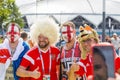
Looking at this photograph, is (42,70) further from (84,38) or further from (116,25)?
(116,25)

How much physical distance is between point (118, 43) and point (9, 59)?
9452 mm

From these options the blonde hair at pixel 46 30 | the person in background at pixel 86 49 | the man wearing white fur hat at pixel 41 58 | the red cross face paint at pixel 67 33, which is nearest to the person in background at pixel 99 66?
the person in background at pixel 86 49

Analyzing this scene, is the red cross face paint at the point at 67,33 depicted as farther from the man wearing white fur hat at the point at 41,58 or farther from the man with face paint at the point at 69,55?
the man wearing white fur hat at the point at 41,58

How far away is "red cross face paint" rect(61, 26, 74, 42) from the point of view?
5680 mm

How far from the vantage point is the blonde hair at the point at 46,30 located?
5387 millimetres

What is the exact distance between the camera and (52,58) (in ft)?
17.7

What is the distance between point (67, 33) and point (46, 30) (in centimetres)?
42

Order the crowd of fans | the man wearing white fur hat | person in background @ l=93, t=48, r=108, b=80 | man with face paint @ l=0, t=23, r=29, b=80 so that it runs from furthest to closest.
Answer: man with face paint @ l=0, t=23, r=29, b=80
the man wearing white fur hat
the crowd of fans
person in background @ l=93, t=48, r=108, b=80

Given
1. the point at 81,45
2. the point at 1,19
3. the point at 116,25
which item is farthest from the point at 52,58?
the point at 116,25

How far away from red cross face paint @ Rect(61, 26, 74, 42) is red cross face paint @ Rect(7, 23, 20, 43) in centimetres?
80

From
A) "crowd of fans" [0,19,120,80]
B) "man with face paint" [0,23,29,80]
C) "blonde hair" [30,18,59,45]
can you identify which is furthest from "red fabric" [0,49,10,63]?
"blonde hair" [30,18,59,45]

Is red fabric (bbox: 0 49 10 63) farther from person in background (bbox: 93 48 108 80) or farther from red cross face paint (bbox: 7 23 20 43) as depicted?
person in background (bbox: 93 48 108 80)

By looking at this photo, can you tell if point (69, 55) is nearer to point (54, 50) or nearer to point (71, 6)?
point (54, 50)

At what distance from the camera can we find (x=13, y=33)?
6297 mm
